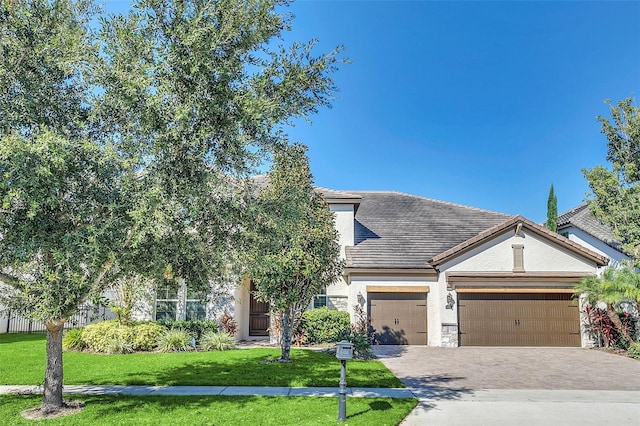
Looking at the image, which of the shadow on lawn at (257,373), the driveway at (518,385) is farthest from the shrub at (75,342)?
→ the driveway at (518,385)

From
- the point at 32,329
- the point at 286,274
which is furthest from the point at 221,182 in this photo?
the point at 32,329

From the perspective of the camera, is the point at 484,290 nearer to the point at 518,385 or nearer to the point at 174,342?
the point at 518,385

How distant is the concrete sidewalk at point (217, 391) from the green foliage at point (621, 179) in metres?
13.8

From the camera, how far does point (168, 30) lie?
6.84 meters

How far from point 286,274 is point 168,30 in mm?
8052

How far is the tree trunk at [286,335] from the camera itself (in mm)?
13219

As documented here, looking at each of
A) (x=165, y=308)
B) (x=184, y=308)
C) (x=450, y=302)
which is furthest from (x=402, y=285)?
(x=165, y=308)

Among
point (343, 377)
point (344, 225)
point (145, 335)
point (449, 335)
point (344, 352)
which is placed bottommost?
point (449, 335)

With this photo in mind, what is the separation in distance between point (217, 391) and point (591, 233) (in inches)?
797

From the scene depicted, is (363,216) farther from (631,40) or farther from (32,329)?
(32,329)

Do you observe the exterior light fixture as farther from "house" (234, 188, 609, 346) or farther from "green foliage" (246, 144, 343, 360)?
"green foliage" (246, 144, 343, 360)

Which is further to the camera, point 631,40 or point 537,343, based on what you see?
point 537,343

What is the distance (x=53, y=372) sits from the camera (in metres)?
7.75

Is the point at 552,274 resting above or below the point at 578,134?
below
